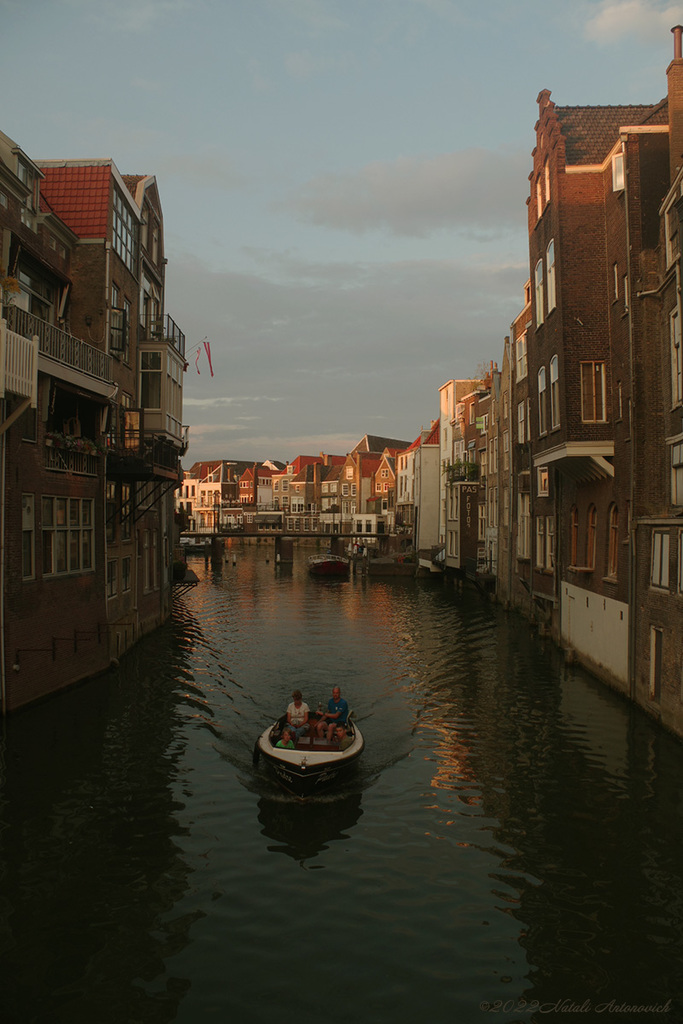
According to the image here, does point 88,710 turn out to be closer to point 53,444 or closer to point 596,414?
point 53,444

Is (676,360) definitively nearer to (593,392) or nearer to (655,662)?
(593,392)

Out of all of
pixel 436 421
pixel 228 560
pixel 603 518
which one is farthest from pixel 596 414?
pixel 228 560

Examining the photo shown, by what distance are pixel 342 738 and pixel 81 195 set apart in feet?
69.0

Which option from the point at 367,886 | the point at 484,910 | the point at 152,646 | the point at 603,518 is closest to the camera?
the point at 484,910

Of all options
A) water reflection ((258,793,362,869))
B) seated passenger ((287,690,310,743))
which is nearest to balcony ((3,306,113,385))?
seated passenger ((287,690,310,743))

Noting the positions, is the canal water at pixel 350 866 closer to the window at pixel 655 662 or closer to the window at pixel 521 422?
the window at pixel 655 662

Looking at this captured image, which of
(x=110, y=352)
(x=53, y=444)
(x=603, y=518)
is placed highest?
(x=110, y=352)

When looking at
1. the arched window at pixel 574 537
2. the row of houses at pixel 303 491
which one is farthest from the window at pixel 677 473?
the row of houses at pixel 303 491

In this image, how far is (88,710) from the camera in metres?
20.7

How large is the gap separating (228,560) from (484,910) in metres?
92.1

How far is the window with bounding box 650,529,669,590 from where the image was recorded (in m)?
18.5

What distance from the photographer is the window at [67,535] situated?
21.0 metres

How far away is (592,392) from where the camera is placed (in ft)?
83.2

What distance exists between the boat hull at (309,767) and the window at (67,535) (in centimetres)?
932
